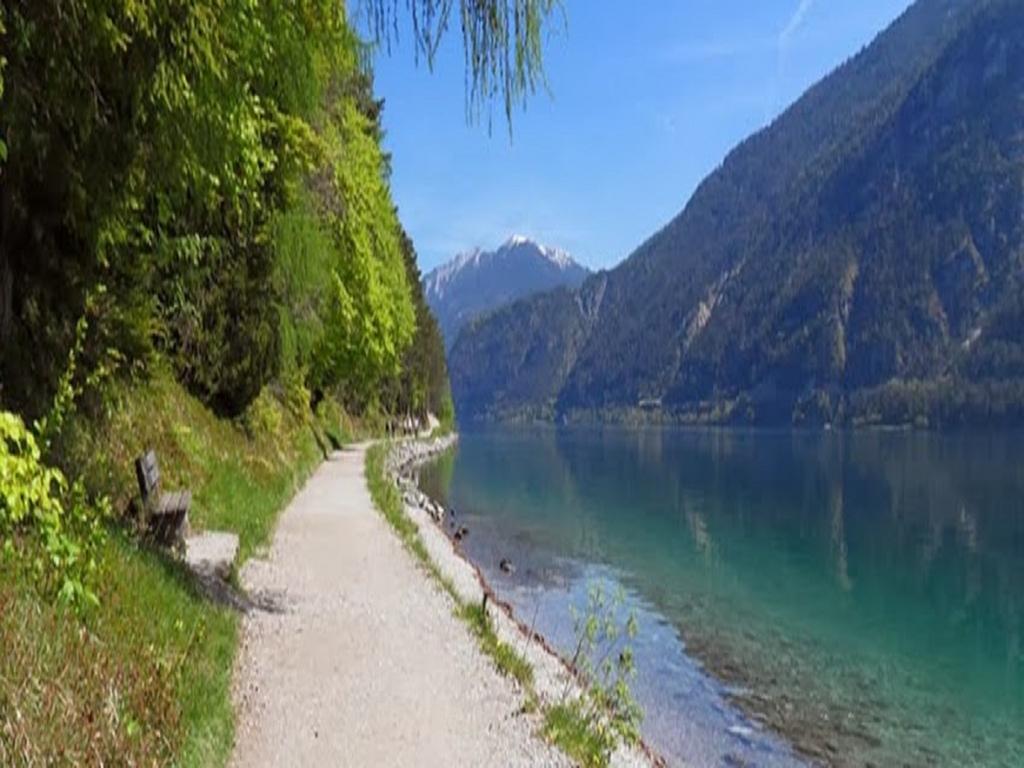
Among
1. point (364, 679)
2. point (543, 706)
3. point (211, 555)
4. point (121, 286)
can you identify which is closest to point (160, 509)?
point (211, 555)

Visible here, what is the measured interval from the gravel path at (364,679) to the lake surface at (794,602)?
4.28m

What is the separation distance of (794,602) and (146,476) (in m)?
18.6

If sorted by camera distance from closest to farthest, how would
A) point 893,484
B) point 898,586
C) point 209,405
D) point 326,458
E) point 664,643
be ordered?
1. point 664,643
2. point 209,405
3. point 898,586
4. point 326,458
5. point 893,484

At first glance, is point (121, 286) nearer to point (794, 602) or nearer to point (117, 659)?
point (117, 659)

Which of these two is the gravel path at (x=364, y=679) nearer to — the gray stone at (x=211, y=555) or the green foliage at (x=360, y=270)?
the gray stone at (x=211, y=555)

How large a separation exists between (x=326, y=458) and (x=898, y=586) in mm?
20632

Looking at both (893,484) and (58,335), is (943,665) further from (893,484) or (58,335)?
(893,484)

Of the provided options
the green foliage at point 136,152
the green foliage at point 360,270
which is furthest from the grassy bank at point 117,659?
the green foliage at point 360,270

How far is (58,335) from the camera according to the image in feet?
29.5

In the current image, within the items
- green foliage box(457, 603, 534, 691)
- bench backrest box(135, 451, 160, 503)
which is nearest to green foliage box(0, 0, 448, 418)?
bench backrest box(135, 451, 160, 503)

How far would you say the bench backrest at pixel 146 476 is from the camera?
1140cm

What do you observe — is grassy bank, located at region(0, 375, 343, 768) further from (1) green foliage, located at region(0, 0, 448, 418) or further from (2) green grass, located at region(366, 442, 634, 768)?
(2) green grass, located at region(366, 442, 634, 768)

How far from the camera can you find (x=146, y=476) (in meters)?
11.5

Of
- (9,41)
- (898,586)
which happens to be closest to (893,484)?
(898,586)
